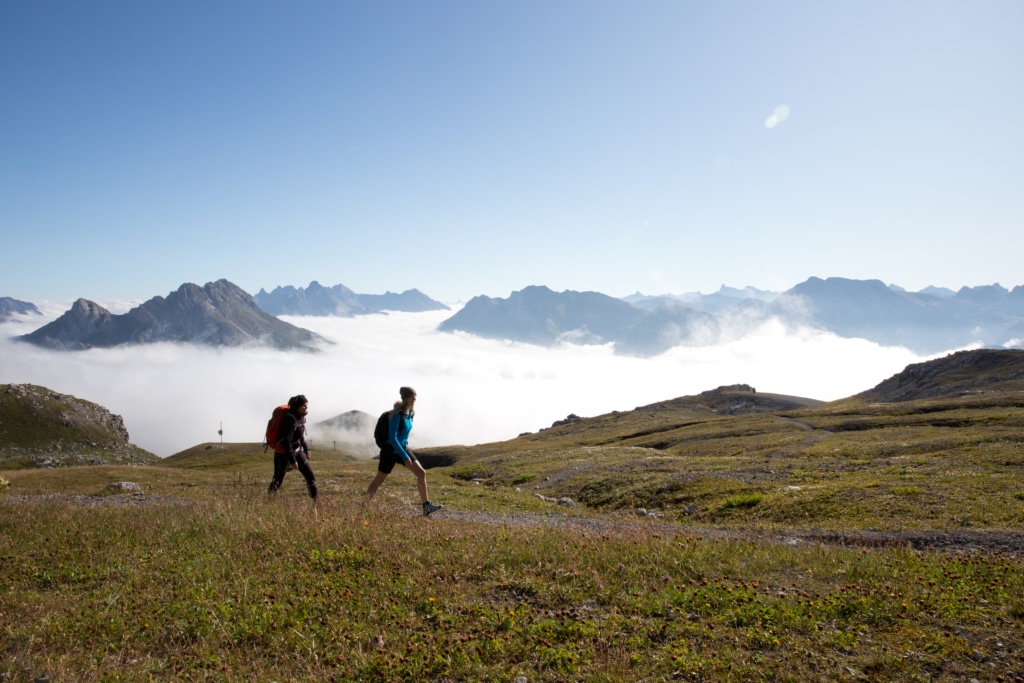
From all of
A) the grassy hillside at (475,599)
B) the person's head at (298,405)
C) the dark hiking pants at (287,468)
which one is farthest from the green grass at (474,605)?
the person's head at (298,405)

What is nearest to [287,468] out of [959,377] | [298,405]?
[298,405]

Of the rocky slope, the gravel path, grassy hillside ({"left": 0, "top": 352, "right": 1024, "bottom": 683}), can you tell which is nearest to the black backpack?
grassy hillside ({"left": 0, "top": 352, "right": 1024, "bottom": 683})

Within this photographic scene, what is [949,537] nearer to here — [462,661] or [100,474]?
[462,661]

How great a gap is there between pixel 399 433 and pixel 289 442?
13.3ft

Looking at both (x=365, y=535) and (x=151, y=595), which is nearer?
(x=151, y=595)

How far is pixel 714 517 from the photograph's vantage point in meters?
22.5

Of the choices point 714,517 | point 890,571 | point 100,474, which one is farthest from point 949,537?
point 100,474

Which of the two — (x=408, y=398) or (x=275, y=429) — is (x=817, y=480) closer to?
(x=408, y=398)

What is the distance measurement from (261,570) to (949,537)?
56.4ft

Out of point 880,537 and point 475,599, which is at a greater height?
point 475,599

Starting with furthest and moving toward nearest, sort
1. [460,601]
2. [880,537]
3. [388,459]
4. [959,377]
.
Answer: [959,377] < [388,459] < [880,537] < [460,601]

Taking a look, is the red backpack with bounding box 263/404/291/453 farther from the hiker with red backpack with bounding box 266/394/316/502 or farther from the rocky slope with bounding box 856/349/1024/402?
the rocky slope with bounding box 856/349/1024/402

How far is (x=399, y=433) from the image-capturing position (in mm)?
16625

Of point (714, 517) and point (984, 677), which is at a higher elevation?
point (984, 677)
